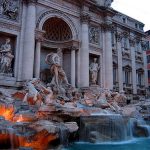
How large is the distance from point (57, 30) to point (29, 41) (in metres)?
4.70

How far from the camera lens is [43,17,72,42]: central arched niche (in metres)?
21.5

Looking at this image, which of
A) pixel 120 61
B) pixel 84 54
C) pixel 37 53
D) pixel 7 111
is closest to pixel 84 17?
pixel 84 54

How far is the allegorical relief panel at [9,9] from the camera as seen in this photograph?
17.7 metres

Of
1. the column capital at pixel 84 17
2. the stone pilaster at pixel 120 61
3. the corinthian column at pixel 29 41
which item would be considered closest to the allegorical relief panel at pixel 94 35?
the column capital at pixel 84 17

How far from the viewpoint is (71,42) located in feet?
70.4

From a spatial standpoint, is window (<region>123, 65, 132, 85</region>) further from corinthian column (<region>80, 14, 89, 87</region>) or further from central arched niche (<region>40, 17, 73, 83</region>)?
central arched niche (<region>40, 17, 73, 83</region>)

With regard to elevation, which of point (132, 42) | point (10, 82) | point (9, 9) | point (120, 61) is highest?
point (132, 42)

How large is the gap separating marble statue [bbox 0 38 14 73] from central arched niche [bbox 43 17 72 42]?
488 cm

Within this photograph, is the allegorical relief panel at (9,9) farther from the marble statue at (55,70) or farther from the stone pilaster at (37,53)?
the marble statue at (55,70)

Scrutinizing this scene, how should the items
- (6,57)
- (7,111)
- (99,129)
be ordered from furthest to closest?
(6,57), (99,129), (7,111)

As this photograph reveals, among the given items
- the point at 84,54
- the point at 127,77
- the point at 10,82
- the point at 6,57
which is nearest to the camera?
the point at 10,82

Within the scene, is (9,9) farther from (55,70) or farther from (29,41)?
(55,70)

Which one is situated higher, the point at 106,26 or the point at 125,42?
the point at 106,26

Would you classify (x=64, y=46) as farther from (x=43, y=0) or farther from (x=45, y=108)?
(x=45, y=108)
